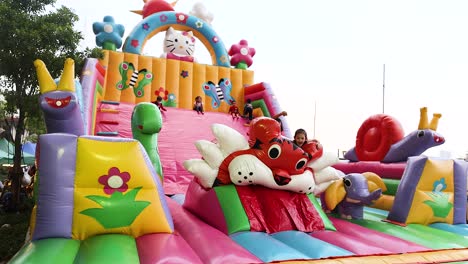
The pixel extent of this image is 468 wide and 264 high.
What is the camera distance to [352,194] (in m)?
2.66

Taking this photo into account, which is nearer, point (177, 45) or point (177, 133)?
point (177, 133)

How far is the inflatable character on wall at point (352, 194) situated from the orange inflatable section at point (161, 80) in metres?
3.48

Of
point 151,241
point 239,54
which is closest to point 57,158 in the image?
point 151,241

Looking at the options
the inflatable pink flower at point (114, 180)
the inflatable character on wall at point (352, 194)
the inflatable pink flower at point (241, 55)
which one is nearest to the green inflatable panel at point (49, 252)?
the inflatable pink flower at point (114, 180)

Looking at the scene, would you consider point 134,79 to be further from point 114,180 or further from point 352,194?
→ point 352,194

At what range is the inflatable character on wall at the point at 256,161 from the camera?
226cm

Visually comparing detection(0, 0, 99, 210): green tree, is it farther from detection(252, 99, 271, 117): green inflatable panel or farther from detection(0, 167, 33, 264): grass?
detection(252, 99, 271, 117): green inflatable panel

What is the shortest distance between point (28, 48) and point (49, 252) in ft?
12.5

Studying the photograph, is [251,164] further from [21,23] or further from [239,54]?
[239,54]

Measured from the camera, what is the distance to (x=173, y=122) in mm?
5023

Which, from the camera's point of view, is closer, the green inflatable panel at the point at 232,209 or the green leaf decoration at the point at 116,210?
the green leaf decoration at the point at 116,210

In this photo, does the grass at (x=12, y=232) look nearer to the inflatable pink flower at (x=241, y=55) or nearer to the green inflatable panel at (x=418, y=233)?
the green inflatable panel at (x=418, y=233)

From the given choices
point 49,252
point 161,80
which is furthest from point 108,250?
point 161,80

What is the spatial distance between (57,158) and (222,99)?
4.25 metres
